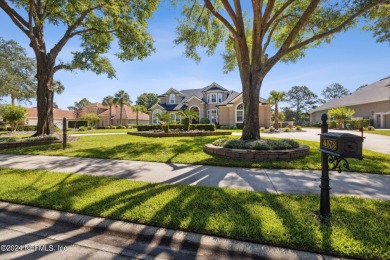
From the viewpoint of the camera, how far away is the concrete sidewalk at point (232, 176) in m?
4.31

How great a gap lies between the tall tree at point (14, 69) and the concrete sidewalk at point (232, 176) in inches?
1159

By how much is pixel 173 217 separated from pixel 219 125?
94.2 ft

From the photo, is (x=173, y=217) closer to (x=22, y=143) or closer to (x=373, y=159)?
(x=373, y=159)

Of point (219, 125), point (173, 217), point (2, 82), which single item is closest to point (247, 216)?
point (173, 217)

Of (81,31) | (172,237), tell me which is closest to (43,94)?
(81,31)

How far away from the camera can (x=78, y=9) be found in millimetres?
12547

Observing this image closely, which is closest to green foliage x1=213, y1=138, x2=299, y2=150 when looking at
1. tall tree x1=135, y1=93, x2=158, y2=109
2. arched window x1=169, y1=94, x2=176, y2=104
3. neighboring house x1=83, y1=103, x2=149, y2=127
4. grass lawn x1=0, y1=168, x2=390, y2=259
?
grass lawn x1=0, y1=168, x2=390, y2=259

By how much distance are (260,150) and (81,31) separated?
560 inches

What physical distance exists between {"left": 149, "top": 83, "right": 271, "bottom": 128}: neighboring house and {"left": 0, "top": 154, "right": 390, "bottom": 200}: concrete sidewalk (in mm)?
23903

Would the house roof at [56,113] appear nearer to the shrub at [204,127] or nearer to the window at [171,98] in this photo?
the window at [171,98]

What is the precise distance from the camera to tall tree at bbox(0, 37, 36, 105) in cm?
2694

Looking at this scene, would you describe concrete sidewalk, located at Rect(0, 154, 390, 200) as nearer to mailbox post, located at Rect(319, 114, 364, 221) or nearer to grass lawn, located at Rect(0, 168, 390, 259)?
grass lawn, located at Rect(0, 168, 390, 259)

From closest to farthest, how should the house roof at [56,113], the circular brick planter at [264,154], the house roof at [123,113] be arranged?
the circular brick planter at [264,154], the house roof at [56,113], the house roof at [123,113]
